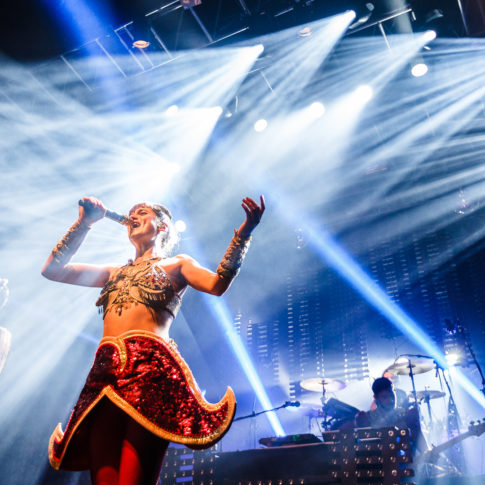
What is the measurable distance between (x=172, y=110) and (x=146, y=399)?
22.3 ft

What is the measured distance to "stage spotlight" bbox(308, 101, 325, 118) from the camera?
25.5 ft

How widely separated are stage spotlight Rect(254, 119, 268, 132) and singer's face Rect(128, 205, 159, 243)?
633 cm

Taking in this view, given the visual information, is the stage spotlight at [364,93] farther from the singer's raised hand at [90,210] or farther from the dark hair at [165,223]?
the singer's raised hand at [90,210]

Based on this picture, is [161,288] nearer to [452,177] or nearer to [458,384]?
[458,384]

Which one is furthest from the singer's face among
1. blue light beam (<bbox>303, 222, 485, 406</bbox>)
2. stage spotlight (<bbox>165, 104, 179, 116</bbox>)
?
stage spotlight (<bbox>165, 104, 179, 116</bbox>)

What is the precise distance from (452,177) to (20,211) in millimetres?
7340

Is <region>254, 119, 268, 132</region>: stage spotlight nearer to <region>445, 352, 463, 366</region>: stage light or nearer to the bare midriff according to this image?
<region>445, 352, 463, 366</region>: stage light

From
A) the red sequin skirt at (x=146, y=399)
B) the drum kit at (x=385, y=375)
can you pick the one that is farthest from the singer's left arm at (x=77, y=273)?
the drum kit at (x=385, y=375)

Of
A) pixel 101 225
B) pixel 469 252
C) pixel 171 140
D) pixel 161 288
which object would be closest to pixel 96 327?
pixel 101 225

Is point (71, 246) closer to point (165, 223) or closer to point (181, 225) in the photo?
point (165, 223)

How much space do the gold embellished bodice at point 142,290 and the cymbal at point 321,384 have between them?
19.6 feet

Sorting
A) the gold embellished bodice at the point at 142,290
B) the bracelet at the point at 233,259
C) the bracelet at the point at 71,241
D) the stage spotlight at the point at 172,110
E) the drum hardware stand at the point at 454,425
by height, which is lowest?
the drum hardware stand at the point at 454,425

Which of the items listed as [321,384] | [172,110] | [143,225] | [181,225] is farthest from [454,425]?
[172,110]

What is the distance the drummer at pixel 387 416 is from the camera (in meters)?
4.32
